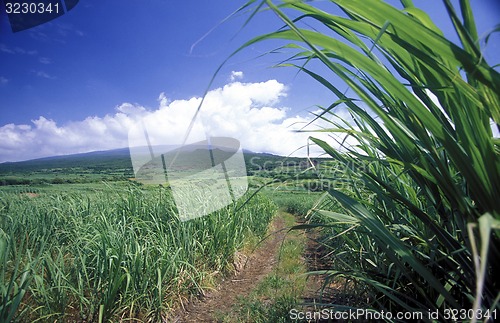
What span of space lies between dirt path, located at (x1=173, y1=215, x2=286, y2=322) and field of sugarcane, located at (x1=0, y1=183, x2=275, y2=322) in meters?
0.13

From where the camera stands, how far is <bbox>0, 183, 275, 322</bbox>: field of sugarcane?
181 centimetres

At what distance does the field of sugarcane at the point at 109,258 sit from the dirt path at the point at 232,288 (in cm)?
13

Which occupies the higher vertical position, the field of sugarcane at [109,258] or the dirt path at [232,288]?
the field of sugarcane at [109,258]

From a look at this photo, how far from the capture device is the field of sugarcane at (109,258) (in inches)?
71.1

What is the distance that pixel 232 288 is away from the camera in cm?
325

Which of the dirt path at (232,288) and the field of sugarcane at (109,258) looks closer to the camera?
the field of sugarcane at (109,258)

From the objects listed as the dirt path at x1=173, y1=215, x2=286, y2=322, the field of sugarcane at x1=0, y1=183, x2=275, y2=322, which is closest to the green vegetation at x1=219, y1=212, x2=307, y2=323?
the dirt path at x1=173, y1=215, x2=286, y2=322

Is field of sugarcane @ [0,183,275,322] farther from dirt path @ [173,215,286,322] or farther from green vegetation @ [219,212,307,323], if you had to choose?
green vegetation @ [219,212,307,323]

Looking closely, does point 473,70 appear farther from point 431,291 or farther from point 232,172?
point 232,172

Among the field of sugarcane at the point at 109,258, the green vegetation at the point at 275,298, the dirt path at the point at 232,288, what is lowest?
the dirt path at the point at 232,288

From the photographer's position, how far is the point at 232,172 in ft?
17.9

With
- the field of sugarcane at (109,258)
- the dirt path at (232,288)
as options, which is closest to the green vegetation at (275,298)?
the dirt path at (232,288)

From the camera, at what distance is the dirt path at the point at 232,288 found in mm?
2525

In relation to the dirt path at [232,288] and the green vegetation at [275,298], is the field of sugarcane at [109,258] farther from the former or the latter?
the green vegetation at [275,298]
